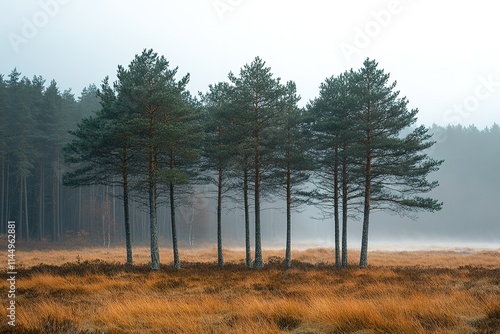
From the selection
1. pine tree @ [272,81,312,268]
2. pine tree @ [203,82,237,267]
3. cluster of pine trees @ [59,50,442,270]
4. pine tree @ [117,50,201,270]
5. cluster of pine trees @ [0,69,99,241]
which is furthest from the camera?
cluster of pine trees @ [0,69,99,241]

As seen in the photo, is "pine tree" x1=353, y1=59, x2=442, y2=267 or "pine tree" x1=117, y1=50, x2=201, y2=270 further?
"pine tree" x1=353, y1=59, x2=442, y2=267

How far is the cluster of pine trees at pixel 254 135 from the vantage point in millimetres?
20938

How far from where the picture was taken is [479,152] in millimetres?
95062

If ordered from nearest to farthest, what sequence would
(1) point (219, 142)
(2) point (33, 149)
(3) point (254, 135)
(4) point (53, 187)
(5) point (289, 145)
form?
(5) point (289, 145) < (3) point (254, 135) < (1) point (219, 142) < (2) point (33, 149) < (4) point (53, 187)

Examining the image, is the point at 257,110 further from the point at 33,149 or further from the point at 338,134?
the point at 33,149

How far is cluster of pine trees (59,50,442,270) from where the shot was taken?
68.7 ft

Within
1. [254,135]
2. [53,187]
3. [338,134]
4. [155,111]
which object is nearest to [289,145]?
[254,135]

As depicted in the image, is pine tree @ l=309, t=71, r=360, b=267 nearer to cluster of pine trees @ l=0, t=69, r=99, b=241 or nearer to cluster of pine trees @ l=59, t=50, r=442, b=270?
cluster of pine trees @ l=59, t=50, r=442, b=270

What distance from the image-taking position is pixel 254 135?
23.3 m

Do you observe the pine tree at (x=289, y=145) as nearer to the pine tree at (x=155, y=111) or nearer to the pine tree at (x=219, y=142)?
the pine tree at (x=219, y=142)

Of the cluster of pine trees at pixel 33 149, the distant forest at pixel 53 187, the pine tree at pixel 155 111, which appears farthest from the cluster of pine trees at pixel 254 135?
the cluster of pine trees at pixel 33 149

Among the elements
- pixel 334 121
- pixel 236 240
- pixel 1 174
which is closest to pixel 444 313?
pixel 334 121

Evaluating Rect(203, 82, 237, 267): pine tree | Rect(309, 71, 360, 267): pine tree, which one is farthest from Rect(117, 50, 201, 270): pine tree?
Rect(309, 71, 360, 267): pine tree

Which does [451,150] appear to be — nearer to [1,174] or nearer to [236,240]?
[236,240]
